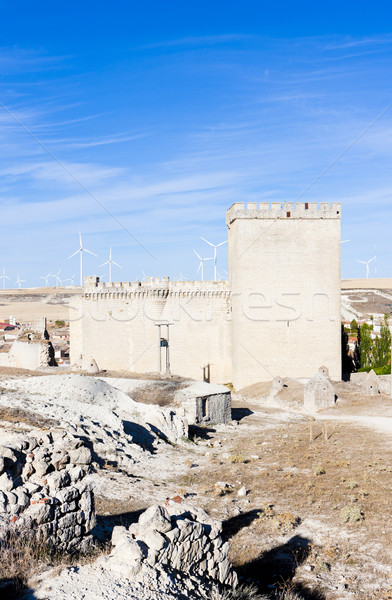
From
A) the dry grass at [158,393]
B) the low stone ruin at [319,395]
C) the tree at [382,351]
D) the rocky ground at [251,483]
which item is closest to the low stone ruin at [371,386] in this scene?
the low stone ruin at [319,395]

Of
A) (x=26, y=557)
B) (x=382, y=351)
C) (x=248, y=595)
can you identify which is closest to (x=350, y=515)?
(x=248, y=595)

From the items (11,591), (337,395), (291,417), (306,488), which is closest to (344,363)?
(337,395)

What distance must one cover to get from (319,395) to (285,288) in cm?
812

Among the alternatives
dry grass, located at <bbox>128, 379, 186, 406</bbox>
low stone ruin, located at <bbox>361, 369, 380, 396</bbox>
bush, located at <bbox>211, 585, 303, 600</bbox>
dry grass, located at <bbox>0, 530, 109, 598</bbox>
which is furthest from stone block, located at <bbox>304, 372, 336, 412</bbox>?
dry grass, located at <bbox>0, 530, 109, 598</bbox>

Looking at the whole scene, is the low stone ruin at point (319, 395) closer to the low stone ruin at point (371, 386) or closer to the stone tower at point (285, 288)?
the low stone ruin at point (371, 386)

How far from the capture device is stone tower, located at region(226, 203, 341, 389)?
33969 millimetres

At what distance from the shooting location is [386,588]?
29.9 feet

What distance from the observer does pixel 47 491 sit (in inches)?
346

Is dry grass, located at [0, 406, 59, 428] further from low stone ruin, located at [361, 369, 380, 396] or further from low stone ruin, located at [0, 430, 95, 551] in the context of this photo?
low stone ruin, located at [361, 369, 380, 396]

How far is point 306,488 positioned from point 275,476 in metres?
1.48

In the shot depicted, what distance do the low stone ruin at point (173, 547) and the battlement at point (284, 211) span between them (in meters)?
27.0

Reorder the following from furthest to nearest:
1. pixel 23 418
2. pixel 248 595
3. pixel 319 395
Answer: pixel 319 395
pixel 23 418
pixel 248 595

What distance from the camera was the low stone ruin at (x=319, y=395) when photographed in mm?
28156

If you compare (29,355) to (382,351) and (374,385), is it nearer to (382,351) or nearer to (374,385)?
(374,385)
